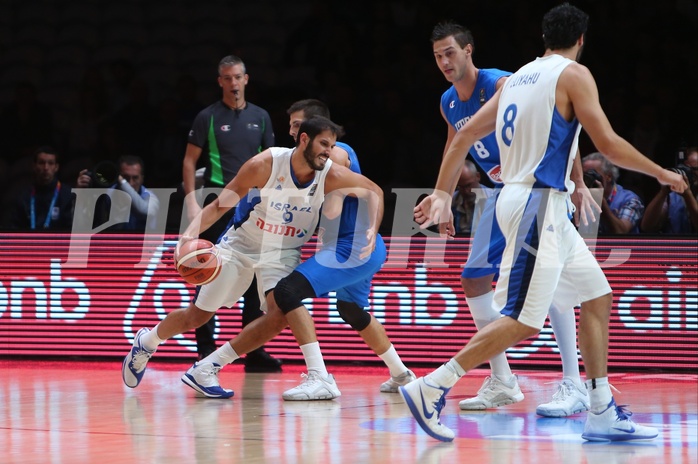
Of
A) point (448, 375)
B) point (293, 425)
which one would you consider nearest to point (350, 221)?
point (293, 425)

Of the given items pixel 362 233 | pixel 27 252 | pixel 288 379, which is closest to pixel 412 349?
pixel 288 379

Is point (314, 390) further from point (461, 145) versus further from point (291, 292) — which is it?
point (461, 145)

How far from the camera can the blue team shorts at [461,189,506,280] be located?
20.8 feet

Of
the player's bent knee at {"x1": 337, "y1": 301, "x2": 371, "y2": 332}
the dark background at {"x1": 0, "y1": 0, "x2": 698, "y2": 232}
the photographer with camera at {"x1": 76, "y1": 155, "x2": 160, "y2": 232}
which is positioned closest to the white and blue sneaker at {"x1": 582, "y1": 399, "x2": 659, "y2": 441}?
the player's bent knee at {"x1": 337, "y1": 301, "x2": 371, "y2": 332}

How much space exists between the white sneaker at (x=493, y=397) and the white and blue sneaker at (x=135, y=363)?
2253 mm

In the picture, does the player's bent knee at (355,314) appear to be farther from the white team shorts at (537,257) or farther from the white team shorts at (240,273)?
the white team shorts at (537,257)

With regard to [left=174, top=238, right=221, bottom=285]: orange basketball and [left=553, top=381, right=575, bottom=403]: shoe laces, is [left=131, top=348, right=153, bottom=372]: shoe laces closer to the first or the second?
[left=174, top=238, right=221, bottom=285]: orange basketball

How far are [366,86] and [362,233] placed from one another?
522 cm

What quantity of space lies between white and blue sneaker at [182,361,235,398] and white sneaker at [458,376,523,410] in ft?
5.31

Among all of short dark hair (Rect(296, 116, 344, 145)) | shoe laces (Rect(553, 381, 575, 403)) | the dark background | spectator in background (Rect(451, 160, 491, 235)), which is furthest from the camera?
the dark background

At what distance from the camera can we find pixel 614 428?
5398mm

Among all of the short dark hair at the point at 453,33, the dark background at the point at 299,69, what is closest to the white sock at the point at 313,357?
the short dark hair at the point at 453,33

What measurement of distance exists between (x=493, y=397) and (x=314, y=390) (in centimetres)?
117

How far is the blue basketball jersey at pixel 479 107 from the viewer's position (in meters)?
6.82
